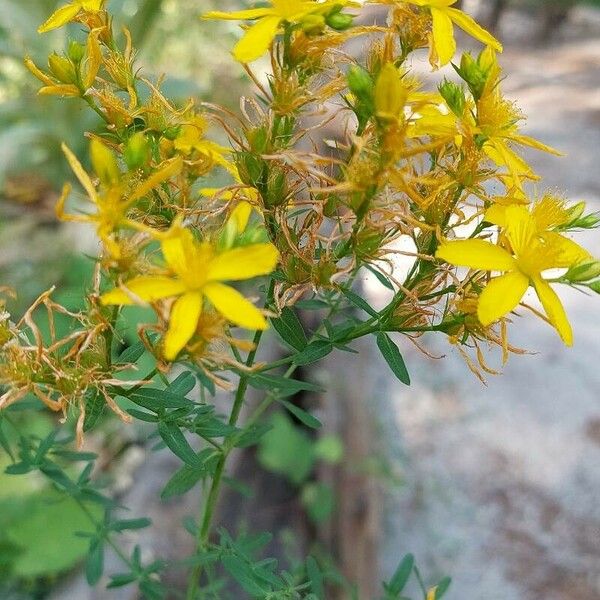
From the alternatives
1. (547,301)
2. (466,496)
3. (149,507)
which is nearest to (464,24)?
(547,301)

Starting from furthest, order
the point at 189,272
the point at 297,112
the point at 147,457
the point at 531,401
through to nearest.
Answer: the point at 531,401 < the point at 147,457 < the point at 297,112 < the point at 189,272

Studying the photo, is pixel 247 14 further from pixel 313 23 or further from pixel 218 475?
pixel 218 475

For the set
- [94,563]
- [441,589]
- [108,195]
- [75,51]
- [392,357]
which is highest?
[75,51]

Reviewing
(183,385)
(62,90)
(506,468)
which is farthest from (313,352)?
(506,468)

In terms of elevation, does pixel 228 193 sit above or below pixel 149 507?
above

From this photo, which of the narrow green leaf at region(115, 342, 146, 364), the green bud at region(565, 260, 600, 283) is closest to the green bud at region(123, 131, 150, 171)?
the narrow green leaf at region(115, 342, 146, 364)

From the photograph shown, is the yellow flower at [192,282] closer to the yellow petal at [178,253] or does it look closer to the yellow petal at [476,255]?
the yellow petal at [178,253]

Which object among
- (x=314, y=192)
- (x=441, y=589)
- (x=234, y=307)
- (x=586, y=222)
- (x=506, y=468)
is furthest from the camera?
(x=506, y=468)

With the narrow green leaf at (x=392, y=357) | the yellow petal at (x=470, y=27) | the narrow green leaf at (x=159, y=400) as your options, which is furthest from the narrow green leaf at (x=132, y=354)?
the yellow petal at (x=470, y=27)

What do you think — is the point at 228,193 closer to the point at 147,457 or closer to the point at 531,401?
the point at 147,457
